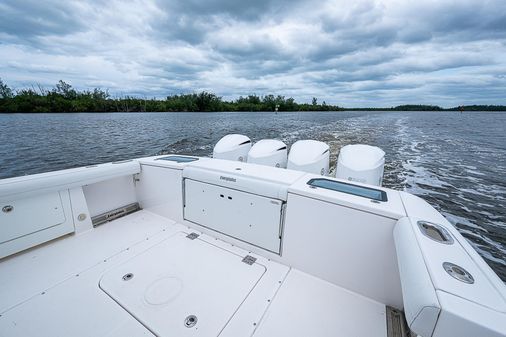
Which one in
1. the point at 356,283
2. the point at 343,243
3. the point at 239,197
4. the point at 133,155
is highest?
the point at 239,197

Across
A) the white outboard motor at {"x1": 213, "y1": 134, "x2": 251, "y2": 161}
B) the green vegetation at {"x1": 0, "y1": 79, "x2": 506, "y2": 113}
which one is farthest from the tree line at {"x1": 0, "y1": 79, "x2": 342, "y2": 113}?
the white outboard motor at {"x1": 213, "y1": 134, "x2": 251, "y2": 161}

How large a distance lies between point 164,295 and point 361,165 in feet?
8.25

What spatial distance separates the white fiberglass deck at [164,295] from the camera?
1344 mm

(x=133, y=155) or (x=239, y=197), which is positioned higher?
(x=239, y=197)

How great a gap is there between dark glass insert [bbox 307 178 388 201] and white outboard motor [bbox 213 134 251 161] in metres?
1.95

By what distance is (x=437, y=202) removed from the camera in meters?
4.47

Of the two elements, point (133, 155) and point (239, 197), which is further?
point (133, 155)

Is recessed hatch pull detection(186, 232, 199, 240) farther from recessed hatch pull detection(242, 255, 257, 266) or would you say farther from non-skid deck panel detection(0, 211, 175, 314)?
recessed hatch pull detection(242, 255, 257, 266)

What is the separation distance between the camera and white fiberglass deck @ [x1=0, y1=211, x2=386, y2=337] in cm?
134

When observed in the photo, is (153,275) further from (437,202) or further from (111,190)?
(437,202)

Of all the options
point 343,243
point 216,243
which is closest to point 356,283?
point 343,243

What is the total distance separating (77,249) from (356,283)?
236 cm

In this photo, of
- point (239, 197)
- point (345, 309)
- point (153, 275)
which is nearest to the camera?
point (345, 309)

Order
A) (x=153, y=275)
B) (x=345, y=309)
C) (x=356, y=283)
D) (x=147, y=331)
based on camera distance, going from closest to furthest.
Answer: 1. (x=147, y=331)
2. (x=345, y=309)
3. (x=356, y=283)
4. (x=153, y=275)
